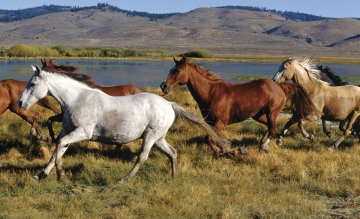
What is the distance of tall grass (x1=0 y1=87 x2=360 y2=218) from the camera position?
5.45 metres

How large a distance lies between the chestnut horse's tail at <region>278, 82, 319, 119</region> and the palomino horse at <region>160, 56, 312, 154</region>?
49cm

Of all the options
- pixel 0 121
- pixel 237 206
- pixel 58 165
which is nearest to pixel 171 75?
pixel 58 165

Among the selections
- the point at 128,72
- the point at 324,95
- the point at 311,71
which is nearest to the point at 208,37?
the point at 128,72

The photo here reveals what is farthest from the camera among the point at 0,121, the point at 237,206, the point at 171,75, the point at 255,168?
the point at 0,121

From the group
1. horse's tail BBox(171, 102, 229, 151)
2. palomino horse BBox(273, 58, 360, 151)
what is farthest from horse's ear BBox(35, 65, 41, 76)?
palomino horse BBox(273, 58, 360, 151)

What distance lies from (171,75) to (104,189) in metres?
2.73

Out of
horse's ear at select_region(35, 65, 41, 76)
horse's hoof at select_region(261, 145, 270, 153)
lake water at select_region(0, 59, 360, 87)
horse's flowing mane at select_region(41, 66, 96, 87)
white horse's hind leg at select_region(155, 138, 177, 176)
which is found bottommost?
lake water at select_region(0, 59, 360, 87)

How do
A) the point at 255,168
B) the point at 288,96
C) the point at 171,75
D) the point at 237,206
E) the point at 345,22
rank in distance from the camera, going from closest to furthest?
the point at 237,206 < the point at 255,168 < the point at 171,75 < the point at 288,96 < the point at 345,22

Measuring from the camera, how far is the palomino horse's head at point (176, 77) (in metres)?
8.31

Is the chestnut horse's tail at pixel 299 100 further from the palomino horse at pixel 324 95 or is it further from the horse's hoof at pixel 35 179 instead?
the horse's hoof at pixel 35 179

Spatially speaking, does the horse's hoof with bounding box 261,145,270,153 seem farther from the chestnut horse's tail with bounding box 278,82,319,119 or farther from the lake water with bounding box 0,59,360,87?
the lake water with bounding box 0,59,360,87

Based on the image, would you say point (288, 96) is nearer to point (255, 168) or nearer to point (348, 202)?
point (255, 168)

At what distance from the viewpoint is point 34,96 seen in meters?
6.56

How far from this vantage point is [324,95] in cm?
991
